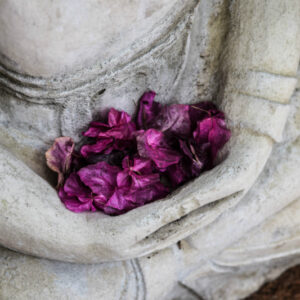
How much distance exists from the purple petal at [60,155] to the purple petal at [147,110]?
0.16 meters

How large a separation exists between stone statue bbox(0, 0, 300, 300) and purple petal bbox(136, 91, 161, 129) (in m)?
0.02

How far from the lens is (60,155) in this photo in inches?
34.9

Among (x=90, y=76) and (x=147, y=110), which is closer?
(x=90, y=76)

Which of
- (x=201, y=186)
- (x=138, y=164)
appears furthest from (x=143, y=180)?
(x=201, y=186)

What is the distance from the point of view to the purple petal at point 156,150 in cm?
87

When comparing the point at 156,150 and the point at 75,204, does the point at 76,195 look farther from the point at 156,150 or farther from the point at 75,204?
the point at 156,150

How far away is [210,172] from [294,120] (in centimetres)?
28

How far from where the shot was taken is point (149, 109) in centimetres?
94

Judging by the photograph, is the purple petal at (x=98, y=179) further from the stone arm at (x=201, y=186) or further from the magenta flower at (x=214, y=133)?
the magenta flower at (x=214, y=133)

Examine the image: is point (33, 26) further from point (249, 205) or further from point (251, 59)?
point (249, 205)

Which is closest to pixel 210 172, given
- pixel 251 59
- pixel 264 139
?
pixel 264 139

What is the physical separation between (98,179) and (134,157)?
86mm

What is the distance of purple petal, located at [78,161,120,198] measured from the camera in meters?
0.86

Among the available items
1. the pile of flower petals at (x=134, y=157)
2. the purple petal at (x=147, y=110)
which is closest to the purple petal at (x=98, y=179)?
the pile of flower petals at (x=134, y=157)
